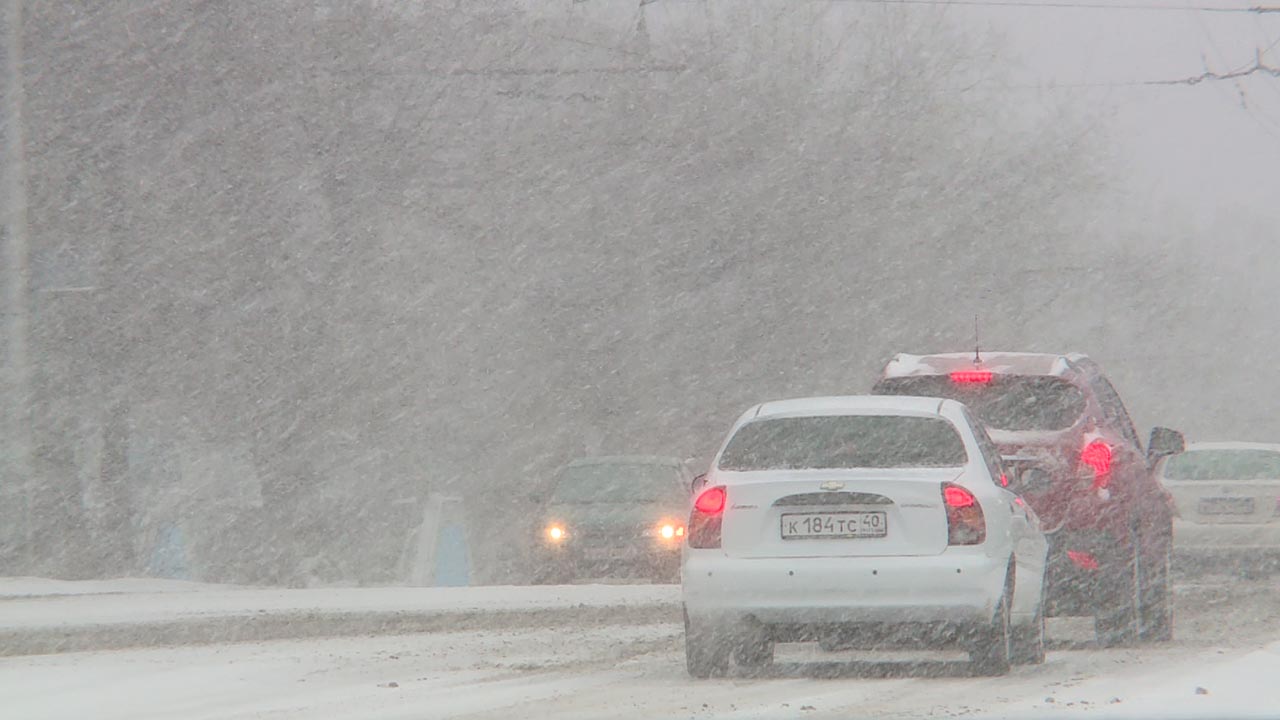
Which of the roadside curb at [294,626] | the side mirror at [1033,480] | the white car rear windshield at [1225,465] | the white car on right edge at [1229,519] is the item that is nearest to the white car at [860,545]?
the side mirror at [1033,480]

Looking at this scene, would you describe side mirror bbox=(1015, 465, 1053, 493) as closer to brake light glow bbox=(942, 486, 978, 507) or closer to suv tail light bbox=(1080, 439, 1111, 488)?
suv tail light bbox=(1080, 439, 1111, 488)

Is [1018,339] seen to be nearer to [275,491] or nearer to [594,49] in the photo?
[594,49]

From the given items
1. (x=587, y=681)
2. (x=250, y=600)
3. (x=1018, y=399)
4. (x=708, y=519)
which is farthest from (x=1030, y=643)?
(x=250, y=600)

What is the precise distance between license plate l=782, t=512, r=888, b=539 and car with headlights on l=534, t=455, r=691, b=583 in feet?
34.0

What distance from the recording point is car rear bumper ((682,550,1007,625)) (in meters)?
10.2

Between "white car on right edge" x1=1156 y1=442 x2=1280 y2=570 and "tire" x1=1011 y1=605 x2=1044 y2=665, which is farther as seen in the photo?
"white car on right edge" x1=1156 y1=442 x2=1280 y2=570

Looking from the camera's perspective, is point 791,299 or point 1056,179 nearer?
point 791,299

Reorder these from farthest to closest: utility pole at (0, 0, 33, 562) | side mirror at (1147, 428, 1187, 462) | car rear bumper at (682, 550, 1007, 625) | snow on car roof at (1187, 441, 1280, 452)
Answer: snow on car roof at (1187, 441, 1280, 452), utility pole at (0, 0, 33, 562), side mirror at (1147, 428, 1187, 462), car rear bumper at (682, 550, 1007, 625)

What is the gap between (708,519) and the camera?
10.6m

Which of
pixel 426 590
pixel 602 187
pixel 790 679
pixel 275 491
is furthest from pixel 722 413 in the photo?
pixel 790 679

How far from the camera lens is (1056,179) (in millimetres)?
41438

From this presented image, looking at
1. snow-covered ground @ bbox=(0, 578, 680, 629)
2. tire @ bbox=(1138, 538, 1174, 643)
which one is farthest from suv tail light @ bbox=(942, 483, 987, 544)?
snow-covered ground @ bbox=(0, 578, 680, 629)

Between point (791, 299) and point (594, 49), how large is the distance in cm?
516

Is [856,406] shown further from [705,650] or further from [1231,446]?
[1231,446]
